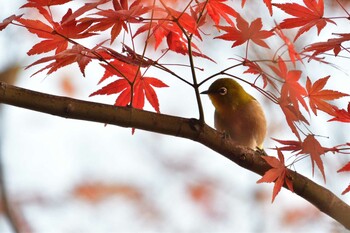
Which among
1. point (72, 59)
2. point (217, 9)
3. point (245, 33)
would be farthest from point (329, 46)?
point (72, 59)

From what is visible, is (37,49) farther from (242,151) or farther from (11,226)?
(11,226)

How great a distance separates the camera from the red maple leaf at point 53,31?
1524mm

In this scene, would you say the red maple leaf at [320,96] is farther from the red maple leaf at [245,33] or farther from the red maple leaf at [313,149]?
the red maple leaf at [245,33]

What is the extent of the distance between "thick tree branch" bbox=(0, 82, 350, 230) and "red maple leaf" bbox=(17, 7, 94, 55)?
22 cm

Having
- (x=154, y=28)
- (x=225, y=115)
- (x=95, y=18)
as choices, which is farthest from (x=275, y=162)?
(x=225, y=115)

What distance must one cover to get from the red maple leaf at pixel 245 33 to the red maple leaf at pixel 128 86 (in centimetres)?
34

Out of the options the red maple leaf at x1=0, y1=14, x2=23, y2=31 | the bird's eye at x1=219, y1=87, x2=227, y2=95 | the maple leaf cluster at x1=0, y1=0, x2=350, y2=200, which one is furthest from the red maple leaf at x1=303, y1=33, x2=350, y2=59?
the bird's eye at x1=219, y1=87, x2=227, y2=95

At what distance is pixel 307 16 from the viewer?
1610mm

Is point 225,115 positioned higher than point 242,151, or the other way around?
point 225,115

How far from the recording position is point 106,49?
1.53 metres

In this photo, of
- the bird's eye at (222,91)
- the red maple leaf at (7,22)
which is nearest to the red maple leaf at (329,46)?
the red maple leaf at (7,22)

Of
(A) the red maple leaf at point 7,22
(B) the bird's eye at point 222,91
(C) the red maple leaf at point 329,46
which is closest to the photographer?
(A) the red maple leaf at point 7,22

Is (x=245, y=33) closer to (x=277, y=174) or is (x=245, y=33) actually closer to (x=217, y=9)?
(x=217, y=9)

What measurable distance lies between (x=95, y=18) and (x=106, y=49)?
0.35 feet
